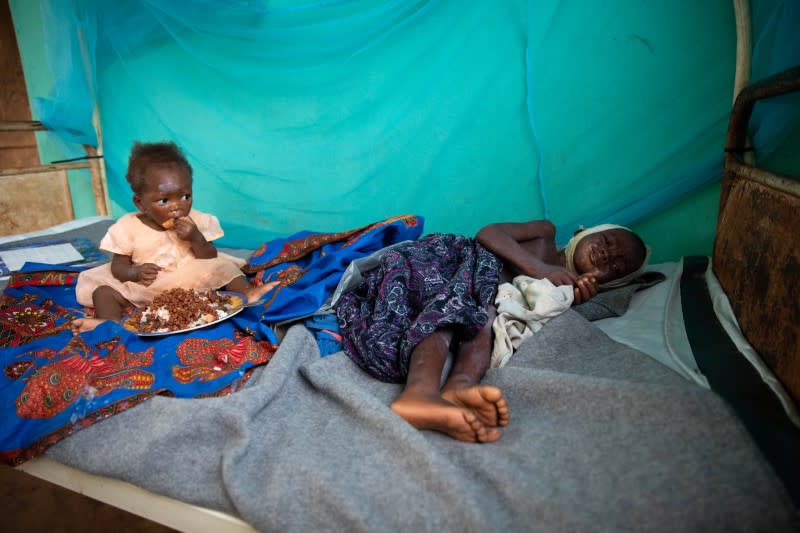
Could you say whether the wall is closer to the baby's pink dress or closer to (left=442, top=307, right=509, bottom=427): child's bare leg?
the baby's pink dress

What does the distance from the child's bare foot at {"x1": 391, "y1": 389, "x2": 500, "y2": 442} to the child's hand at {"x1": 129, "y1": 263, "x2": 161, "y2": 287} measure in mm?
1168

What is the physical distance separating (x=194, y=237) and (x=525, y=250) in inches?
48.9

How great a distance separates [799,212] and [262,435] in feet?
4.07

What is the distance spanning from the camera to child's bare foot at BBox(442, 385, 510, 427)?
39.9 inches

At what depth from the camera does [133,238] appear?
1915mm

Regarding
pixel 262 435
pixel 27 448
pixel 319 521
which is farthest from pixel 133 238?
pixel 319 521

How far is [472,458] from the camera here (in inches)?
38.2

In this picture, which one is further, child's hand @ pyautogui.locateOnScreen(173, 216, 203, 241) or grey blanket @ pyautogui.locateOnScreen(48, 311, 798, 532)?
child's hand @ pyautogui.locateOnScreen(173, 216, 203, 241)

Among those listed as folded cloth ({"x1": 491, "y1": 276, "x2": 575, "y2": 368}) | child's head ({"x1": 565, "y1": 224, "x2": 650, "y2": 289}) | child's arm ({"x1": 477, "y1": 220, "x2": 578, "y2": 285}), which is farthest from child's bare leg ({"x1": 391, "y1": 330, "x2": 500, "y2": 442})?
child's head ({"x1": 565, "y1": 224, "x2": 650, "y2": 289})

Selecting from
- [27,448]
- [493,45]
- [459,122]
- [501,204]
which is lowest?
[27,448]

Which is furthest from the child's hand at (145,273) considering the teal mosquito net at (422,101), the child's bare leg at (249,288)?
the teal mosquito net at (422,101)

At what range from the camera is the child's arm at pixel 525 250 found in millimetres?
1669

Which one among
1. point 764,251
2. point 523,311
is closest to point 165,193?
point 523,311

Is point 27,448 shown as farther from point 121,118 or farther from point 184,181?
point 121,118
